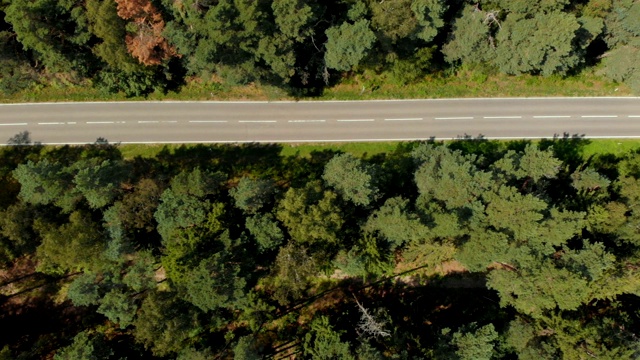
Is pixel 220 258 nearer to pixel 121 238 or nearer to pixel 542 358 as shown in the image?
pixel 121 238

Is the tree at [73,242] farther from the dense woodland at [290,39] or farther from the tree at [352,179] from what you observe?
the tree at [352,179]

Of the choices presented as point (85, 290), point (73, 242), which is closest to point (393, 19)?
point (73, 242)

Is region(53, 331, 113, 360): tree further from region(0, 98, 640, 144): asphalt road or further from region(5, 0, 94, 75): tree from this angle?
region(5, 0, 94, 75): tree

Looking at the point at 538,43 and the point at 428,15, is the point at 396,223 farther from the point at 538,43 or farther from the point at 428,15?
the point at 538,43

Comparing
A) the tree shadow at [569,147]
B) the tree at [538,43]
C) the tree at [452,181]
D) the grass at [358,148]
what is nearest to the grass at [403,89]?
the tree at [538,43]

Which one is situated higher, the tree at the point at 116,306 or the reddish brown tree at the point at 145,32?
the reddish brown tree at the point at 145,32

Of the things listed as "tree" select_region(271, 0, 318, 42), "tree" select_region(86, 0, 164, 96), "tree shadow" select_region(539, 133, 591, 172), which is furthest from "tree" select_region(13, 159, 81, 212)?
"tree shadow" select_region(539, 133, 591, 172)
